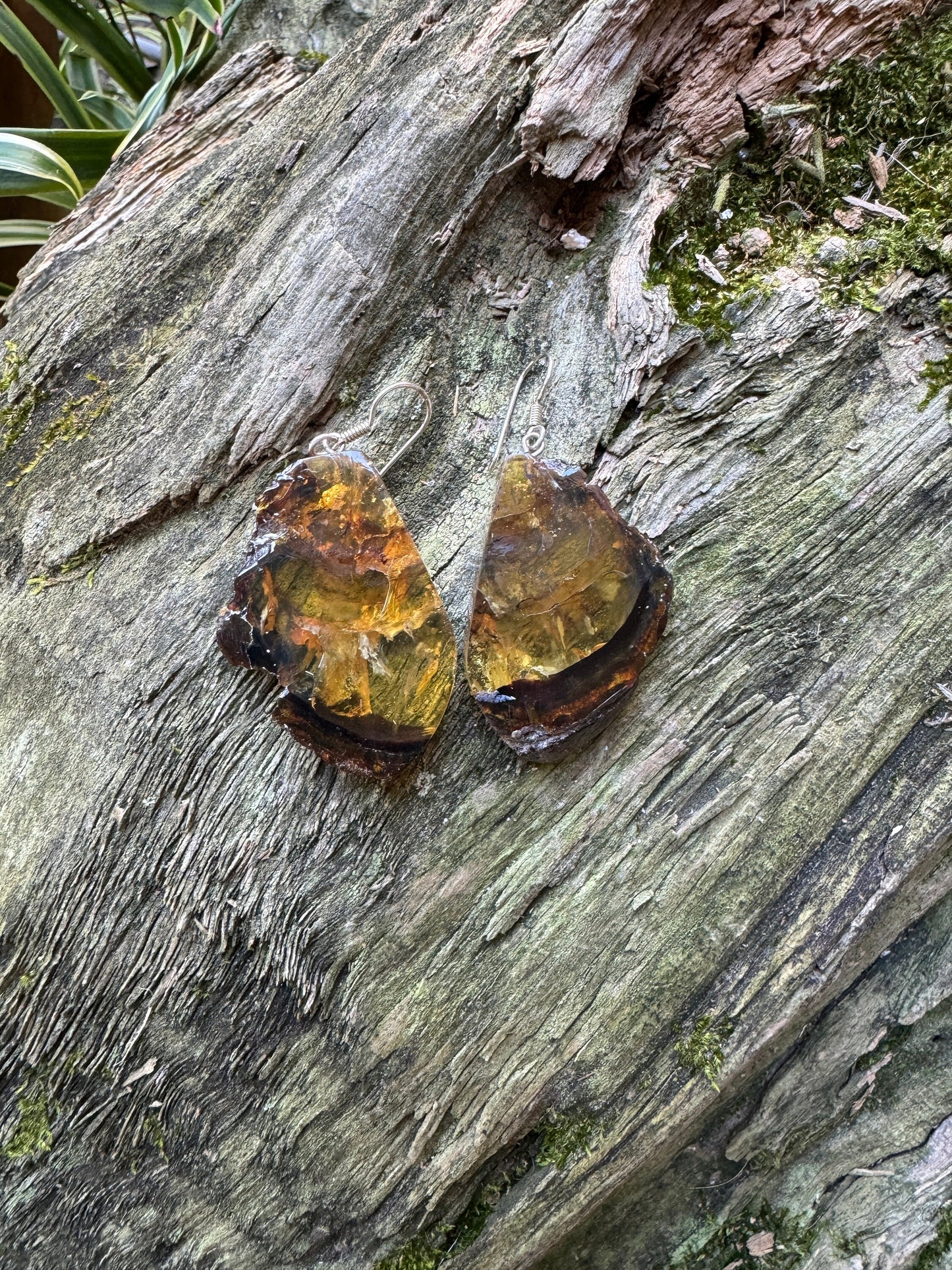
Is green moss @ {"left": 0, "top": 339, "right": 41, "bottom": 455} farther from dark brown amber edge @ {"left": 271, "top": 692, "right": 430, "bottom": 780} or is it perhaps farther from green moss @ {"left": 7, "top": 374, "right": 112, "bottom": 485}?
dark brown amber edge @ {"left": 271, "top": 692, "right": 430, "bottom": 780}

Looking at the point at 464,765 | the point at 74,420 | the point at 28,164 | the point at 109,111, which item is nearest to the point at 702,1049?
the point at 464,765

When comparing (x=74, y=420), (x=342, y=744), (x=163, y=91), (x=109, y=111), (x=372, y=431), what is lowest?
(x=342, y=744)

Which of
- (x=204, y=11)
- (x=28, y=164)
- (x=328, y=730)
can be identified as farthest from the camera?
(x=204, y=11)

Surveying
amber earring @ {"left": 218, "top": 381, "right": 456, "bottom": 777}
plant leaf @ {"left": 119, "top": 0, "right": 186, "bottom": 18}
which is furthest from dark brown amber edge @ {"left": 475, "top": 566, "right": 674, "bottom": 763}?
plant leaf @ {"left": 119, "top": 0, "right": 186, "bottom": 18}

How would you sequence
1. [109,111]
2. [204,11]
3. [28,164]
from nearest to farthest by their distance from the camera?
[28,164]
[204,11]
[109,111]

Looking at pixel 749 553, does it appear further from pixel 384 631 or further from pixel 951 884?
pixel 951 884

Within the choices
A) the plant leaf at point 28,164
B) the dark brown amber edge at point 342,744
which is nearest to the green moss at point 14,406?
the plant leaf at point 28,164

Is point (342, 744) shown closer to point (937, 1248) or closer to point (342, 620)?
point (342, 620)
